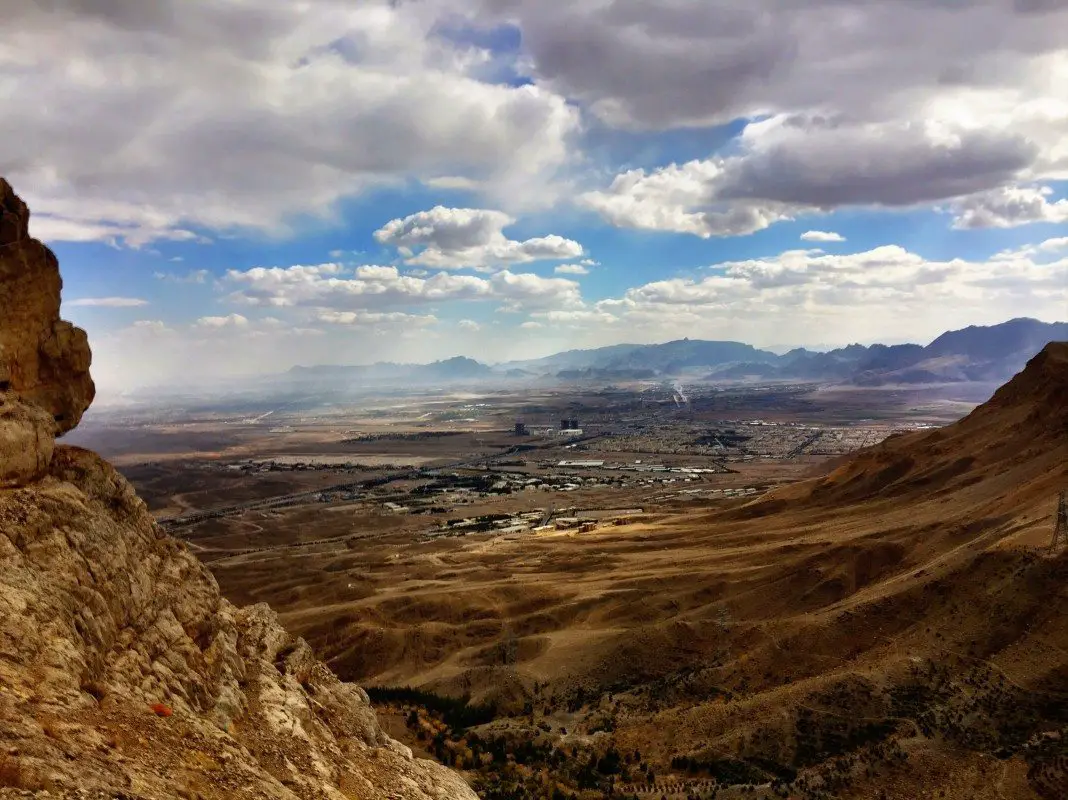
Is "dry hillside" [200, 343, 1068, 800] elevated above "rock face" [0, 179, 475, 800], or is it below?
below

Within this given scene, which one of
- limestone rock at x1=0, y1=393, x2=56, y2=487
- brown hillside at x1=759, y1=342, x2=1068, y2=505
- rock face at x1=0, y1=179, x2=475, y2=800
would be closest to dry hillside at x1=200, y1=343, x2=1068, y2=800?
brown hillside at x1=759, y1=342, x2=1068, y2=505

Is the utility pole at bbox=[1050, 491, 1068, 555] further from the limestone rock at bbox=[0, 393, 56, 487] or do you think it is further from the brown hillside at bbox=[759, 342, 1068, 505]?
the limestone rock at bbox=[0, 393, 56, 487]

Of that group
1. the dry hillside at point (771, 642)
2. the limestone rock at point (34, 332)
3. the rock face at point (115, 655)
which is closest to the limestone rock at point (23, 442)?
the rock face at point (115, 655)

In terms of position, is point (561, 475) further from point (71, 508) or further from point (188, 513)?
point (71, 508)

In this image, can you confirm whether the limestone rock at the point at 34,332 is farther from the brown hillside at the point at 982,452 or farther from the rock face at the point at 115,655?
the brown hillside at the point at 982,452

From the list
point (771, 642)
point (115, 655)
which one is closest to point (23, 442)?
point (115, 655)

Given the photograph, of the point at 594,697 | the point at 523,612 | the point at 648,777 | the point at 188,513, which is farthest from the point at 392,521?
the point at 648,777
